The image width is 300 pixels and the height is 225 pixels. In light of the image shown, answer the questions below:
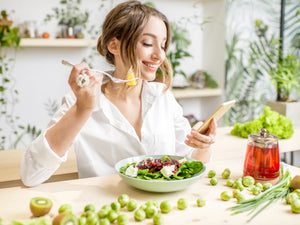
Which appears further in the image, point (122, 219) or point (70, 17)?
point (70, 17)

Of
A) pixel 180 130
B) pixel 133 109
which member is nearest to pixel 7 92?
pixel 133 109

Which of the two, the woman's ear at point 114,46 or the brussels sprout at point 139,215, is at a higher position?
the woman's ear at point 114,46

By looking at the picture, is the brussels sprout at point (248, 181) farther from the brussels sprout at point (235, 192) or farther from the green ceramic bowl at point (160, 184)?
the green ceramic bowl at point (160, 184)

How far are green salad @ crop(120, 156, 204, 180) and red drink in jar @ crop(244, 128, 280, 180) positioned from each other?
201mm

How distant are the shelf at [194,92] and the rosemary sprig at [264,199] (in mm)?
2606

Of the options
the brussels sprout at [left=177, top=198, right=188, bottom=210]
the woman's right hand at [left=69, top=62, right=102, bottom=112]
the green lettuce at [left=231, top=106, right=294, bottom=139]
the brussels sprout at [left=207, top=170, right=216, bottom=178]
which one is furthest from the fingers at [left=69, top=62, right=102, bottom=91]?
the green lettuce at [left=231, top=106, right=294, bottom=139]

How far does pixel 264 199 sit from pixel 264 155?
0.21 metres

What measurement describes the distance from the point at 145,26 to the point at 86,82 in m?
0.57

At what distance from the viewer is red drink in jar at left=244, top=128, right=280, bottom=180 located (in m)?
1.23

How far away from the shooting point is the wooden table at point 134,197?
0.98 metres

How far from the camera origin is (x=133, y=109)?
1744mm

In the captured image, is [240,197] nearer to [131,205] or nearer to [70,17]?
[131,205]

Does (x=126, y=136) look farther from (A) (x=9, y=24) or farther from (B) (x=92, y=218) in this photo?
(A) (x=9, y=24)

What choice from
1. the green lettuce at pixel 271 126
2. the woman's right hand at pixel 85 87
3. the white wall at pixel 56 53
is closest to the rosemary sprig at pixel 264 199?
the woman's right hand at pixel 85 87
